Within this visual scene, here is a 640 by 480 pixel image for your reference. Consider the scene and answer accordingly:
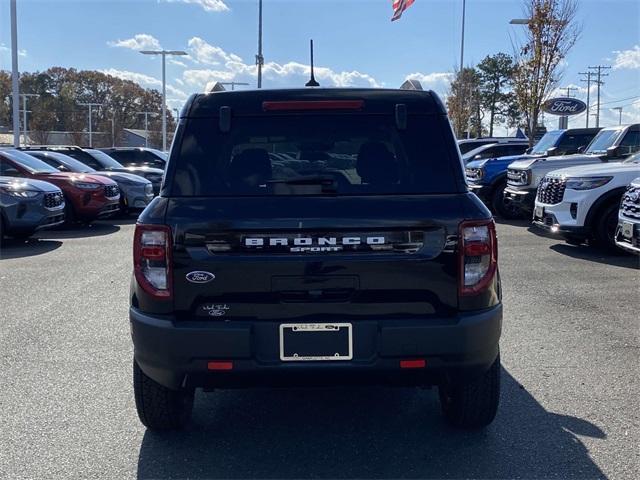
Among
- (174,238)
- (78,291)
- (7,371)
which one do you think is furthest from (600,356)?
(78,291)

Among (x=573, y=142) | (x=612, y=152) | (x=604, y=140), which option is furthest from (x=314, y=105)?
(x=573, y=142)

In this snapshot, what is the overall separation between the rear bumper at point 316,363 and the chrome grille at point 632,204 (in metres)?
5.30

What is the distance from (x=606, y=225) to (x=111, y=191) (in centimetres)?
934

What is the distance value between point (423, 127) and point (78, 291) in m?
5.42

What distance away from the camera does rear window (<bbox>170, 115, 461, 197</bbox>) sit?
333cm

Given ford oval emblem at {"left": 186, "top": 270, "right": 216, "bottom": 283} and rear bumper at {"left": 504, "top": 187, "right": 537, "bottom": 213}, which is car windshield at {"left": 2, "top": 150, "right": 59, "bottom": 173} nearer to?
rear bumper at {"left": 504, "top": 187, "right": 537, "bottom": 213}

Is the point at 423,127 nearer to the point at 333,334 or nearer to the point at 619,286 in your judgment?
the point at 333,334

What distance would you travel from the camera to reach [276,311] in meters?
3.17

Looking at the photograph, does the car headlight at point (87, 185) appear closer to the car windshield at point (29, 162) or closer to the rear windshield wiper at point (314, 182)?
the car windshield at point (29, 162)

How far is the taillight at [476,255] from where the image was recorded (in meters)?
3.18

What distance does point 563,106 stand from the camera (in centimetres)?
2317

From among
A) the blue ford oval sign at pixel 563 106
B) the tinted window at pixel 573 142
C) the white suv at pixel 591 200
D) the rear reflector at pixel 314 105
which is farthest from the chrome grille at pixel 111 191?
the blue ford oval sign at pixel 563 106

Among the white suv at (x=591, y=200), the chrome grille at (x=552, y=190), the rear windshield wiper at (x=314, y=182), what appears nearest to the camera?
the rear windshield wiper at (x=314, y=182)

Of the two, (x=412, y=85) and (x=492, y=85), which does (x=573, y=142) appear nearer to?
(x=412, y=85)
